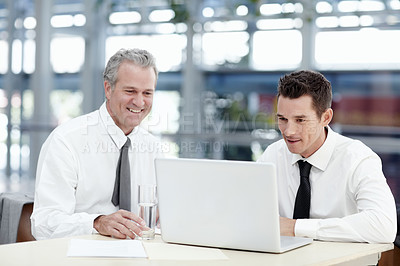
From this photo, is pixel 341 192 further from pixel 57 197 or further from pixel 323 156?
pixel 57 197

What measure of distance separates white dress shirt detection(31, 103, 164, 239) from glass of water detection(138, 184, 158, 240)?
0.33 m

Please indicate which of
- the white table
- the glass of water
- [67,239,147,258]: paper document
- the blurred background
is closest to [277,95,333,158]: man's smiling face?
the white table

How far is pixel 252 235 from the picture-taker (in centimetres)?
198

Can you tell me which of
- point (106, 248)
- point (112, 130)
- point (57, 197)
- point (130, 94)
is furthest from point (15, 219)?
point (106, 248)

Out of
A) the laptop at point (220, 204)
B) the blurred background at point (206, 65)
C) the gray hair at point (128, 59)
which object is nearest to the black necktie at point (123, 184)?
the gray hair at point (128, 59)

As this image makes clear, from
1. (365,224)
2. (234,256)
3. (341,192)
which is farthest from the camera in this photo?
(341,192)

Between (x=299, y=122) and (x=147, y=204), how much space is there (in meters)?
0.74


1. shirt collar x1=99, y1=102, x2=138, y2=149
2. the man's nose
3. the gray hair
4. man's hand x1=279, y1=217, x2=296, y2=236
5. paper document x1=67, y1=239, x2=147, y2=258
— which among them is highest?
the gray hair

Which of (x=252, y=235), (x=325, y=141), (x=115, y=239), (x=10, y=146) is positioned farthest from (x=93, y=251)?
(x=10, y=146)

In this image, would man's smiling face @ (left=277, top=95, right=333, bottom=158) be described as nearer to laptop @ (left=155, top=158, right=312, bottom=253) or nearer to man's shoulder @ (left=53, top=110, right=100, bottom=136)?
laptop @ (left=155, top=158, right=312, bottom=253)

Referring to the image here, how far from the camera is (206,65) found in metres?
6.38

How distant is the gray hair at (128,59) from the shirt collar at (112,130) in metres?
0.14

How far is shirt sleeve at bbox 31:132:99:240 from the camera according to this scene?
2408 millimetres

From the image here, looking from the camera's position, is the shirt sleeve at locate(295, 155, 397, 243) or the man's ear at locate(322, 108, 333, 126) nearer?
the shirt sleeve at locate(295, 155, 397, 243)
